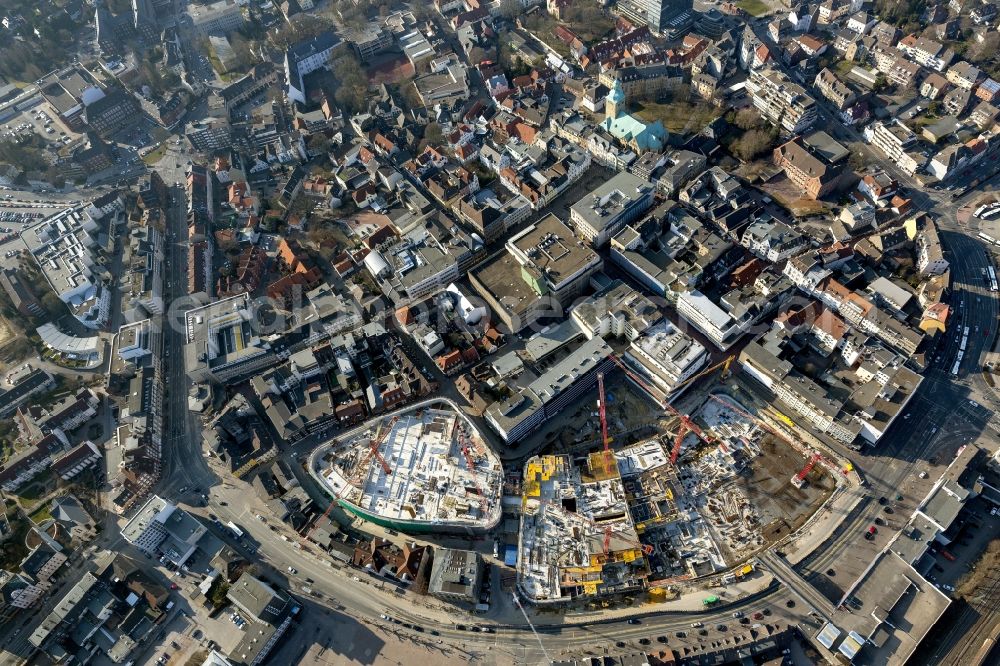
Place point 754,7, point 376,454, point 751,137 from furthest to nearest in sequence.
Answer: point 754,7, point 751,137, point 376,454

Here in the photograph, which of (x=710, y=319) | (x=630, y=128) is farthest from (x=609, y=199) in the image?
(x=710, y=319)

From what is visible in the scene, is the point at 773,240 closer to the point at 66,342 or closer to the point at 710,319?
the point at 710,319

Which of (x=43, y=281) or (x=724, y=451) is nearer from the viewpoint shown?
(x=724, y=451)

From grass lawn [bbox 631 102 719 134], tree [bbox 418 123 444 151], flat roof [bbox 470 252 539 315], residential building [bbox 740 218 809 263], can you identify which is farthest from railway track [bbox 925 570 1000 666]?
tree [bbox 418 123 444 151]

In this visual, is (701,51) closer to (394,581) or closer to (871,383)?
(871,383)

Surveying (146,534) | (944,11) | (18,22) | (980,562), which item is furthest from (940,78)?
(18,22)

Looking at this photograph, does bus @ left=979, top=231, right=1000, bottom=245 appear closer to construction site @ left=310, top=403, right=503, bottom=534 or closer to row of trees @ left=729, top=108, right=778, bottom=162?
row of trees @ left=729, top=108, right=778, bottom=162

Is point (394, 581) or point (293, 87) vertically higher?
point (293, 87)
